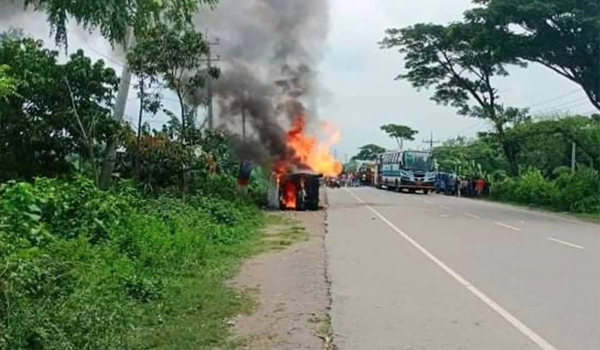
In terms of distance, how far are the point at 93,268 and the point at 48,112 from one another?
33.1 feet

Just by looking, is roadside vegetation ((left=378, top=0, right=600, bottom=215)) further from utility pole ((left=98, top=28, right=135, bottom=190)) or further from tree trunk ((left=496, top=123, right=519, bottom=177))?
utility pole ((left=98, top=28, right=135, bottom=190))

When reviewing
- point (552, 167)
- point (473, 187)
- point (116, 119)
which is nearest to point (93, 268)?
point (116, 119)

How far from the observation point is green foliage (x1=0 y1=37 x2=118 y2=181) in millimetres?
16828

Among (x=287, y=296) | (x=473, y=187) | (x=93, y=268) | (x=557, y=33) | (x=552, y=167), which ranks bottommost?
(x=287, y=296)

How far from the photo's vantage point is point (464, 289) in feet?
32.1

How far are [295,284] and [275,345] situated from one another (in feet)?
11.8

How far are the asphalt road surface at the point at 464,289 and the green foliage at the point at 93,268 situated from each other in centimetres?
168

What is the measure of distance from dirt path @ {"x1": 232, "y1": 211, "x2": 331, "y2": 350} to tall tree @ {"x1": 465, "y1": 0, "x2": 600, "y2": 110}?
14.4 m

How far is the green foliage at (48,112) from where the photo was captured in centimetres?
1683

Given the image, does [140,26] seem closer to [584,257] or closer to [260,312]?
[260,312]

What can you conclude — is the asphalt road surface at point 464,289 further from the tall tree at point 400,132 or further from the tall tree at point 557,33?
the tall tree at point 400,132

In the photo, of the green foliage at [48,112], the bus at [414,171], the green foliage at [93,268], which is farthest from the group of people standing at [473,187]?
the green foliage at [93,268]

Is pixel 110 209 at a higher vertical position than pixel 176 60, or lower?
lower

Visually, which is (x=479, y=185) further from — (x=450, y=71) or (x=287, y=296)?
(x=287, y=296)
